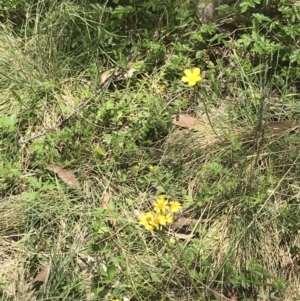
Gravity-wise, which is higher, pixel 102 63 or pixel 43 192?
pixel 102 63

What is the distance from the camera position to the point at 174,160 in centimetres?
329

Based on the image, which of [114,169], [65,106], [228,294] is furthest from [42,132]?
[228,294]

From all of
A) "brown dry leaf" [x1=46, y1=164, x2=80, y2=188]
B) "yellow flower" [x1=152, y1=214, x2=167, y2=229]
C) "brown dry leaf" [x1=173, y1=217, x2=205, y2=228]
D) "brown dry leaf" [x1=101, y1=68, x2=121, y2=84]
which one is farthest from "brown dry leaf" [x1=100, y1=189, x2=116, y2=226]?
"yellow flower" [x1=152, y1=214, x2=167, y2=229]

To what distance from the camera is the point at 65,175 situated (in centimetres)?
335

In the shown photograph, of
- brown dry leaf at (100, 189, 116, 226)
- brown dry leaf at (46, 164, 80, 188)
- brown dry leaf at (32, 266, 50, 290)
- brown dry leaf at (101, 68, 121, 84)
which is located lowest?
brown dry leaf at (32, 266, 50, 290)

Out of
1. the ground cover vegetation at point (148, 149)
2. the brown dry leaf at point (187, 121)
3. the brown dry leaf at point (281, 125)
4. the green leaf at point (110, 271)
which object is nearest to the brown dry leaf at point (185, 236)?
the ground cover vegetation at point (148, 149)

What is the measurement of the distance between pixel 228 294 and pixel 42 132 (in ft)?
4.35

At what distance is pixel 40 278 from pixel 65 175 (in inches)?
21.7

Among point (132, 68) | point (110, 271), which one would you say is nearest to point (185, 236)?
point (110, 271)

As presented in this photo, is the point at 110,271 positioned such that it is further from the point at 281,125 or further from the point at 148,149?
the point at 281,125

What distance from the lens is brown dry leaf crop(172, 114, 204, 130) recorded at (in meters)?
3.34

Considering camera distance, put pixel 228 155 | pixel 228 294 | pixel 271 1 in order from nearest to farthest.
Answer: pixel 228 294 → pixel 228 155 → pixel 271 1

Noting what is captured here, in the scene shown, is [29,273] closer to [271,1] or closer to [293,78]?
[293,78]

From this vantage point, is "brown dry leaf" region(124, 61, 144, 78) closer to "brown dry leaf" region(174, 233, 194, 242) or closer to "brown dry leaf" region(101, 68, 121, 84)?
"brown dry leaf" region(101, 68, 121, 84)
